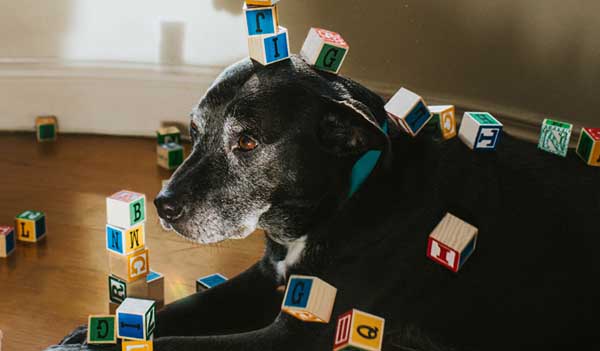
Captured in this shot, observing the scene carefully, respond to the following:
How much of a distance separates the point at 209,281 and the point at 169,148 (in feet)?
3.19

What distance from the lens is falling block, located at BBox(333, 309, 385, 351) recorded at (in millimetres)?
1521

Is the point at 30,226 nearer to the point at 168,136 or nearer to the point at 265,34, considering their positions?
the point at 168,136

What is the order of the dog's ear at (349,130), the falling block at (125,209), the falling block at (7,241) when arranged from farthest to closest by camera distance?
the falling block at (7,241) < the falling block at (125,209) < the dog's ear at (349,130)

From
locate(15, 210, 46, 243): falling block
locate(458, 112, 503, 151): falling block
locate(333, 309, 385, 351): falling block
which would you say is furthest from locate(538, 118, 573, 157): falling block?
locate(15, 210, 46, 243): falling block

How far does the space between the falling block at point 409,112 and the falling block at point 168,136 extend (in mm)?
1499

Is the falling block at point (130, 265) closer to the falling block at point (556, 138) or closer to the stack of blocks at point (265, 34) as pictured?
the stack of blocks at point (265, 34)

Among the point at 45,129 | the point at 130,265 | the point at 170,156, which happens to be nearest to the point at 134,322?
the point at 130,265

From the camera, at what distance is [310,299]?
1.50 m

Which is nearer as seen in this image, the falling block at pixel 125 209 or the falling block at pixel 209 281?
the falling block at pixel 125 209

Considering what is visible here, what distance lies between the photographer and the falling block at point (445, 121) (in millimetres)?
1631

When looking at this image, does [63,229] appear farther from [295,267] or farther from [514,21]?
[514,21]

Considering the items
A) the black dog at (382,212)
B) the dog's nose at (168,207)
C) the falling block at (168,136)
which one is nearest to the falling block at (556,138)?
the black dog at (382,212)

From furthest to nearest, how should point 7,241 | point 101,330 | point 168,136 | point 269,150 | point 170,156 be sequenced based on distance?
point 168,136 < point 170,156 < point 7,241 < point 101,330 < point 269,150

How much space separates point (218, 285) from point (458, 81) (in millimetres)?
1357
